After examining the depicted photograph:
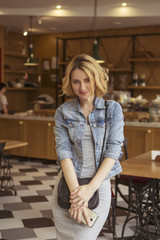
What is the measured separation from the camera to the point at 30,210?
4328mm

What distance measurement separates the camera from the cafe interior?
141 inches

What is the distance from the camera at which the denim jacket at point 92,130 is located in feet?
5.87

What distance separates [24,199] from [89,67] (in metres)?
3.34

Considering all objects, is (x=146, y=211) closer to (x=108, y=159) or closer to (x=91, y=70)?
(x=108, y=159)

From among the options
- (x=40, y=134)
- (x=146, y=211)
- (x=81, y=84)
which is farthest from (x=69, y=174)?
(x=40, y=134)

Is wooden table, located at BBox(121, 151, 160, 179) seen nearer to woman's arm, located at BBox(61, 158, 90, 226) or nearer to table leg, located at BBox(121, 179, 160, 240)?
table leg, located at BBox(121, 179, 160, 240)

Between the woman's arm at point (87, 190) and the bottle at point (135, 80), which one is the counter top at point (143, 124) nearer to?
the bottle at point (135, 80)

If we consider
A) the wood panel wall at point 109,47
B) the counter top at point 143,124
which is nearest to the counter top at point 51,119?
the counter top at point 143,124

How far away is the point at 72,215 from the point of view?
1.71 meters

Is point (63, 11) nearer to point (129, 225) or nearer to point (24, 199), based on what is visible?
point (24, 199)

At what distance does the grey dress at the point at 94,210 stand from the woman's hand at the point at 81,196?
0.26 ft

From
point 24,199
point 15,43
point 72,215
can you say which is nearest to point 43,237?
point 24,199

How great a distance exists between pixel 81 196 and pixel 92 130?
0.99 ft

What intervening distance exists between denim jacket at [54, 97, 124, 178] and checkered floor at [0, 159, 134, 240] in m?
1.90
